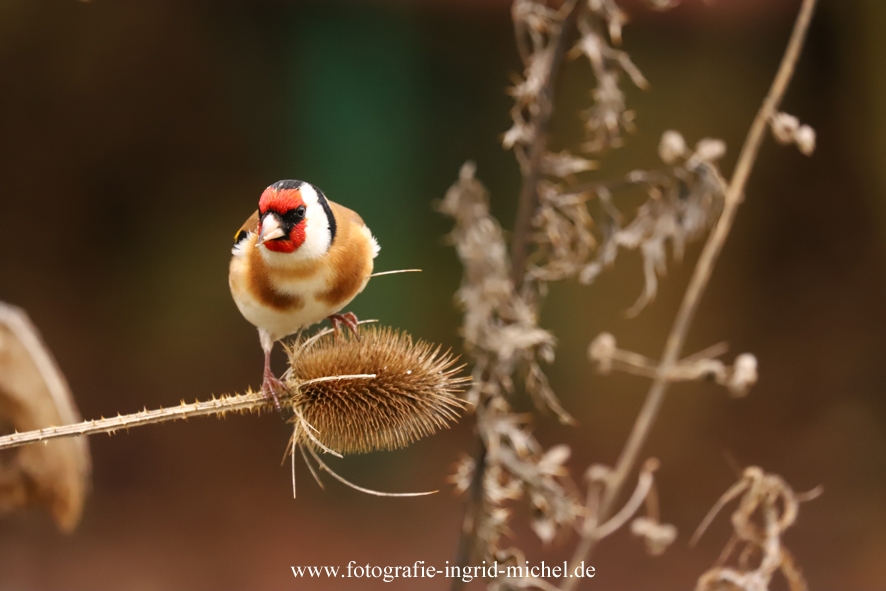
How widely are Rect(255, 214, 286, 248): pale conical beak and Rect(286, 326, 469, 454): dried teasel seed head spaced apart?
0.12m

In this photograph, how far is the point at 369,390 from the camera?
0.63m

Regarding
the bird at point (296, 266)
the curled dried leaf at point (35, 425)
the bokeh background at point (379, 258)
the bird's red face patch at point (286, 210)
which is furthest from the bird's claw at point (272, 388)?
the curled dried leaf at point (35, 425)

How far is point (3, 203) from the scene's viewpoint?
4.06ft

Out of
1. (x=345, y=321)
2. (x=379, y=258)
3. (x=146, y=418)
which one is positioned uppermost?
(x=379, y=258)

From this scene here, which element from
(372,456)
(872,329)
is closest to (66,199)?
(372,456)

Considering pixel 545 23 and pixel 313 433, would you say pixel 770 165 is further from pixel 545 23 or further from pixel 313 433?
pixel 313 433

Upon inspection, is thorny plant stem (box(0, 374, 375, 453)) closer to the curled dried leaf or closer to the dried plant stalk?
the dried plant stalk

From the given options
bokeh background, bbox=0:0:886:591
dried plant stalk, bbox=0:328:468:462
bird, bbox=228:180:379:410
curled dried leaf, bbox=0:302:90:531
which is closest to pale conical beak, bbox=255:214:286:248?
bird, bbox=228:180:379:410

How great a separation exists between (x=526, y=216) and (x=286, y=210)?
0.20 m

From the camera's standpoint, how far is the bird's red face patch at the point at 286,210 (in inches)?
22.2

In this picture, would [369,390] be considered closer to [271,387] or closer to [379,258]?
[271,387]

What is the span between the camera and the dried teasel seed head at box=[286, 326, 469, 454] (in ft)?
2.07

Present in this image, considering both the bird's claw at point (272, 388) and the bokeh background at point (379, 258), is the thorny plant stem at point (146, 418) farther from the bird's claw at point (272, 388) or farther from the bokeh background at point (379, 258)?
the bokeh background at point (379, 258)

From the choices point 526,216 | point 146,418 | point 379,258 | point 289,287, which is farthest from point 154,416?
point 379,258
